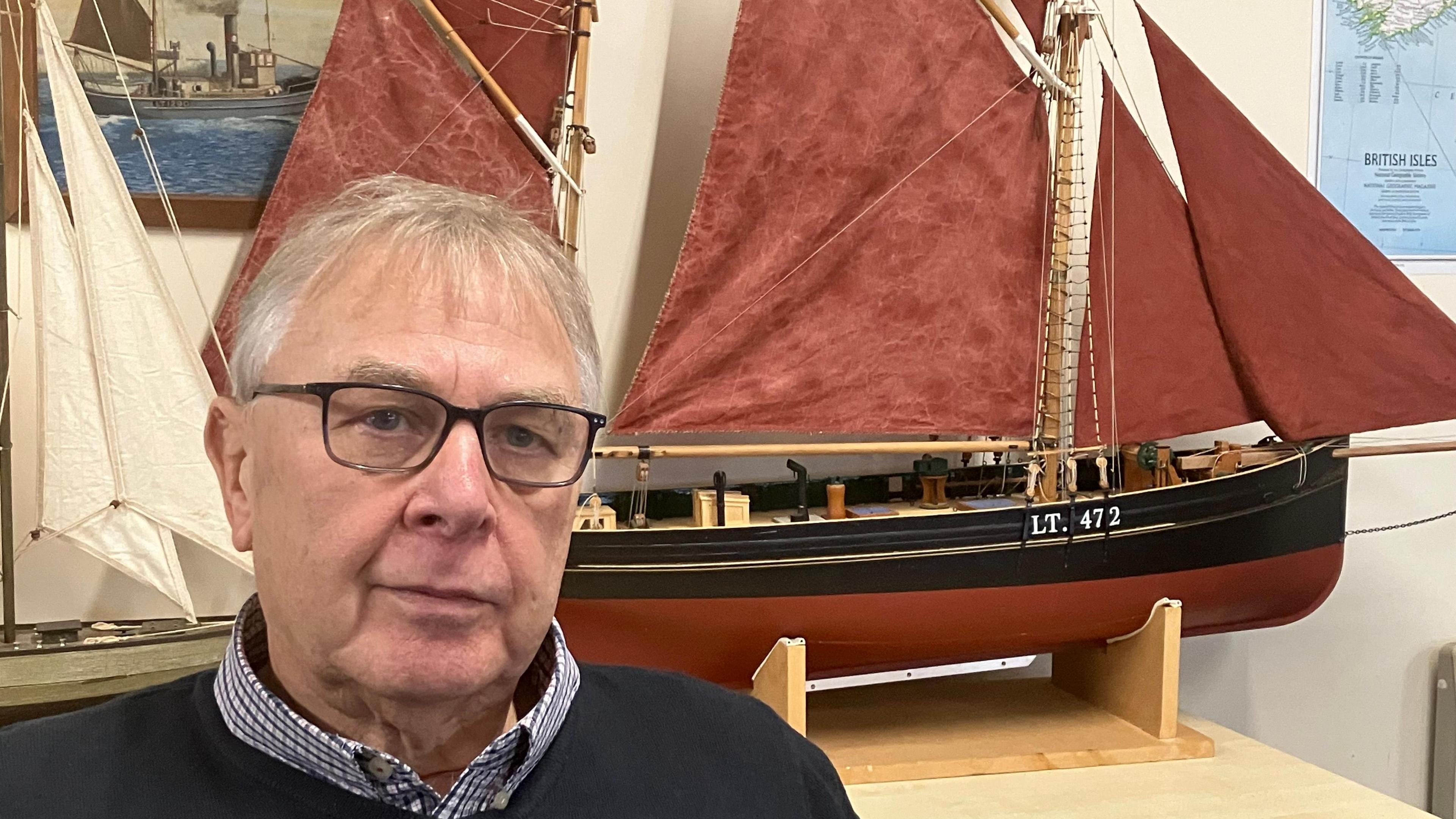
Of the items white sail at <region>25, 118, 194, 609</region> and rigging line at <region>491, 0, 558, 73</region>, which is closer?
white sail at <region>25, 118, 194, 609</region>

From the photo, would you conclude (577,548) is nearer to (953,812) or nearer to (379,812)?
(953,812)

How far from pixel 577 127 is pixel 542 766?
732mm

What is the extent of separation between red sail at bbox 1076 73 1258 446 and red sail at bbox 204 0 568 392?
624mm

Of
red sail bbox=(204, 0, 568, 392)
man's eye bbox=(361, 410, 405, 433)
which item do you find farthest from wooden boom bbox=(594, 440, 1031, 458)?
man's eye bbox=(361, 410, 405, 433)

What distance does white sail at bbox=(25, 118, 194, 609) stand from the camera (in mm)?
957

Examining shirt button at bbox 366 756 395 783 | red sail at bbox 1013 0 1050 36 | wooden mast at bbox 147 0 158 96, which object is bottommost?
shirt button at bbox 366 756 395 783

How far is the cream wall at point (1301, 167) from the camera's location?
1.17 meters

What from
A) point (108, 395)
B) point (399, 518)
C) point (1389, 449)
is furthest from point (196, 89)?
point (1389, 449)

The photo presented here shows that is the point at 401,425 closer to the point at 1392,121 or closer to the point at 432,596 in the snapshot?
the point at 432,596

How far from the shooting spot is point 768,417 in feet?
3.89

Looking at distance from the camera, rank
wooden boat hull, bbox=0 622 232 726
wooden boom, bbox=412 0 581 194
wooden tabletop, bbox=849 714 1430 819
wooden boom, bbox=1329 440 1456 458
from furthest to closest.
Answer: wooden boom, bbox=1329 440 1456 458 < wooden boom, bbox=412 0 581 194 < wooden tabletop, bbox=849 714 1430 819 < wooden boat hull, bbox=0 622 232 726

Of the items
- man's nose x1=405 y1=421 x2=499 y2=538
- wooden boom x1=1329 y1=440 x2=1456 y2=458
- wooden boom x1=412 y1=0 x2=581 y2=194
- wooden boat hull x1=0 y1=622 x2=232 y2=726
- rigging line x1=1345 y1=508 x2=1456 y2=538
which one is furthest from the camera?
rigging line x1=1345 y1=508 x2=1456 y2=538

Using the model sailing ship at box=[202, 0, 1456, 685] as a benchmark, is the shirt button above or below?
below

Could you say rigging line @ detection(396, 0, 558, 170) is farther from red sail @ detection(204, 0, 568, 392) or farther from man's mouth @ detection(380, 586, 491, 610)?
man's mouth @ detection(380, 586, 491, 610)
